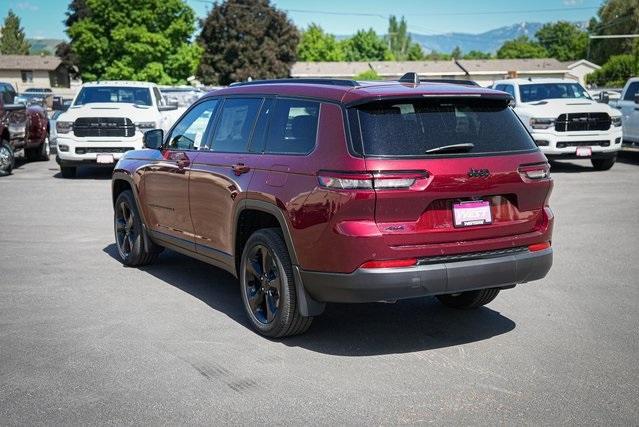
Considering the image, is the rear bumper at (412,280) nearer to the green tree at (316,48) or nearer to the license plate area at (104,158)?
the license plate area at (104,158)

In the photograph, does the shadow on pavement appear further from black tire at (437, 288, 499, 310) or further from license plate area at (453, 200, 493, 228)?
Result: license plate area at (453, 200, 493, 228)

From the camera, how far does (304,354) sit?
17.7 feet

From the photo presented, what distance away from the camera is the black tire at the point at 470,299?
20.9 ft

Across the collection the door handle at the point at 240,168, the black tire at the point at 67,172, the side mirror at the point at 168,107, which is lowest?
the black tire at the point at 67,172

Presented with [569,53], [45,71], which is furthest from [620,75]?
[569,53]

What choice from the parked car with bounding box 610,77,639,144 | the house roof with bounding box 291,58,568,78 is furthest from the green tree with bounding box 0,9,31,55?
the parked car with bounding box 610,77,639,144

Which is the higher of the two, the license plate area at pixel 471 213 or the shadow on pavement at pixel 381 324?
the license plate area at pixel 471 213

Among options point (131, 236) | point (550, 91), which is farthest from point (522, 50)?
point (131, 236)

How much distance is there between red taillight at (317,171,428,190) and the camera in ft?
16.0

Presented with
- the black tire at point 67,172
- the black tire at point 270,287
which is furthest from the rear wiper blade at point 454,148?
the black tire at point 67,172

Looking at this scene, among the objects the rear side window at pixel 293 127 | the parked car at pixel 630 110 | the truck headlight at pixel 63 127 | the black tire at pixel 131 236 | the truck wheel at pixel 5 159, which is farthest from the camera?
the parked car at pixel 630 110

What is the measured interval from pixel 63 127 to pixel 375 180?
13392 millimetres

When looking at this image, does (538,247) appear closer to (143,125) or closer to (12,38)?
(143,125)

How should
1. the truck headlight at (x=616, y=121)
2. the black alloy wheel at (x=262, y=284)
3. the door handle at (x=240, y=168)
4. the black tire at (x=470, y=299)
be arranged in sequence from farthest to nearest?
the truck headlight at (x=616, y=121) → the black tire at (x=470, y=299) → the door handle at (x=240, y=168) → the black alloy wheel at (x=262, y=284)
